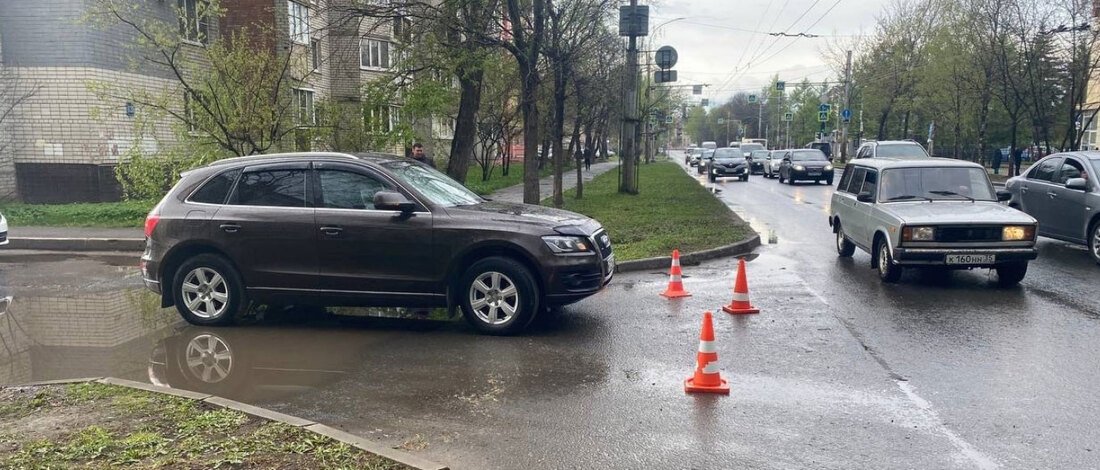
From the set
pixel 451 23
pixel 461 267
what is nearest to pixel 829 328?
pixel 461 267

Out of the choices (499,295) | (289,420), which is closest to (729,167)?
(499,295)

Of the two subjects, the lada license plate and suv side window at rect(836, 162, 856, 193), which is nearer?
the lada license plate

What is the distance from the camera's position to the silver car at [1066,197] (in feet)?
36.5

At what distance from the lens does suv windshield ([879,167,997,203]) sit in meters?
9.96

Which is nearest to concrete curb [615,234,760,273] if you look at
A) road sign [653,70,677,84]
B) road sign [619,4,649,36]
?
road sign [619,4,649,36]

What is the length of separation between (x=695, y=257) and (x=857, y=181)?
8.55ft

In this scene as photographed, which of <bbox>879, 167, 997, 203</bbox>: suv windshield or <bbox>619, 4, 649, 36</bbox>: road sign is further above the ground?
<bbox>619, 4, 649, 36</bbox>: road sign

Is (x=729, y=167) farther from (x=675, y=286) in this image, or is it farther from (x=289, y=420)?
(x=289, y=420)

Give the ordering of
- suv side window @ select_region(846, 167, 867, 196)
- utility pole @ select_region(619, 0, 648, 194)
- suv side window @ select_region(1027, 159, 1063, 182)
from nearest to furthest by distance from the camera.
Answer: suv side window @ select_region(846, 167, 867, 196)
suv side window @ select_region(1027, 159, 1063, 182)
utility pole @ select_region(619, 0, 648, 194)

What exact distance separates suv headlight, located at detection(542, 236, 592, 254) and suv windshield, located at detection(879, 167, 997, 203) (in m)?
4.91

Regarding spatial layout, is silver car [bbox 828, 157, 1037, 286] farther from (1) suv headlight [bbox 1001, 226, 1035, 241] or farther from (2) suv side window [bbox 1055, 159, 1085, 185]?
(2) suv side window [bbox 1055, 159, 1085, 185]

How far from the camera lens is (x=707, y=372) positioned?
551cm

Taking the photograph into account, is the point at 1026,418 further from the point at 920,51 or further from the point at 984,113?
the point at 920,51

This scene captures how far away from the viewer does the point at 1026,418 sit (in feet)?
16.0
